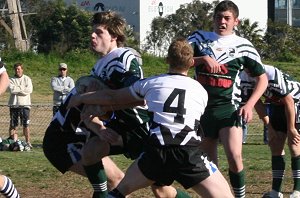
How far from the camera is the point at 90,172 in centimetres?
768

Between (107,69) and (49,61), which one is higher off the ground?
(107,69)

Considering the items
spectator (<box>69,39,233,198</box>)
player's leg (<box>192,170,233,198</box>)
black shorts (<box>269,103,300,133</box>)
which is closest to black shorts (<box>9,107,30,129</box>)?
black shorts (<box>269,103,300,133</box>)

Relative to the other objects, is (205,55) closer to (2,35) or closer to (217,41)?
(217,41)

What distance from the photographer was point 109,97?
6875mm

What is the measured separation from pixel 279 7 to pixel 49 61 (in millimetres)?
50969

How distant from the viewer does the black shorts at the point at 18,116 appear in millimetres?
17734

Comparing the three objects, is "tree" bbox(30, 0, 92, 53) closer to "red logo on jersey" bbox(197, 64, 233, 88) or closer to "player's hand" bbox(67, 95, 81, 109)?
"red logo on jersey" bbox(197, 64, 233, 88)

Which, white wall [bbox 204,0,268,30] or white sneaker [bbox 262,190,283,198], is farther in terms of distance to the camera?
white wall [bbox 204,0,268,30]

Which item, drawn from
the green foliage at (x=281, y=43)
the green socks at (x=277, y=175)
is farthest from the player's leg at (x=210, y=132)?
the green foliage at (x=281, y=43)

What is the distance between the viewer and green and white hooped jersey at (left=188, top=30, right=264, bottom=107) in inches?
334

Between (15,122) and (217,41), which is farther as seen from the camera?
(15,122)

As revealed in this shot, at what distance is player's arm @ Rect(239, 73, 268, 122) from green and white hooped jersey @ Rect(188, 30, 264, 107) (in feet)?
0.23

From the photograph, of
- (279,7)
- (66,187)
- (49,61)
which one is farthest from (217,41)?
(279,7)

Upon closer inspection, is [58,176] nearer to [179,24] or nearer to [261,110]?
[261,110]
